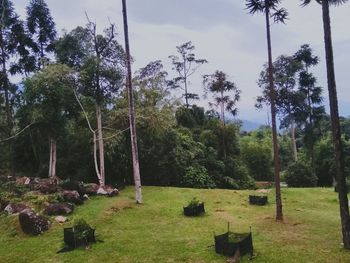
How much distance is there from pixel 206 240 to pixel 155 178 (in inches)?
633

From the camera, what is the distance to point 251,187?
3428 centimetres

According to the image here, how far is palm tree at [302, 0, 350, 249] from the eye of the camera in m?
12.0

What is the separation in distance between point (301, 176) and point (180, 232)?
64.6ft

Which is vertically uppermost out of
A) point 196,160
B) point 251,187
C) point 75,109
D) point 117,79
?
point 117,79

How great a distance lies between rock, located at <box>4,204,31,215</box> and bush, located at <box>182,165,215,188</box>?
1414 cm

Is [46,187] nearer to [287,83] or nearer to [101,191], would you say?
[101,191]

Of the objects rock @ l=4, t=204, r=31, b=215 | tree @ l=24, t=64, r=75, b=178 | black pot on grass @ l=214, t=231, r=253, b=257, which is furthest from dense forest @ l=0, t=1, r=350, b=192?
black pot on grass @ l=214, t=231, r=253, b=257

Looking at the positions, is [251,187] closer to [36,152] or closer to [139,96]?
[139,96]

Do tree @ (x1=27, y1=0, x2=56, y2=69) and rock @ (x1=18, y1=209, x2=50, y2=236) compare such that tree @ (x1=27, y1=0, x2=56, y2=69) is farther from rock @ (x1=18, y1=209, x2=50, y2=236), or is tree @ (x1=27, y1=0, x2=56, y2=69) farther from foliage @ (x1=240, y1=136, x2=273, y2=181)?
foliage @ (x1=240, y1=136, x2=273, y2=181)

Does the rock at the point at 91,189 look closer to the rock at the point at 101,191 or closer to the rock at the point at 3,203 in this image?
the rock at the point at 101,191

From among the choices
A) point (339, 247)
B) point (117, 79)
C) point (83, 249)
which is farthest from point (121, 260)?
point (117, 79)

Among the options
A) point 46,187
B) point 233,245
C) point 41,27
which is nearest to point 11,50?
point 41,27

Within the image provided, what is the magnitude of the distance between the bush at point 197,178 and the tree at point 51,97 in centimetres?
1015

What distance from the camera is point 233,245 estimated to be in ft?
38.9
